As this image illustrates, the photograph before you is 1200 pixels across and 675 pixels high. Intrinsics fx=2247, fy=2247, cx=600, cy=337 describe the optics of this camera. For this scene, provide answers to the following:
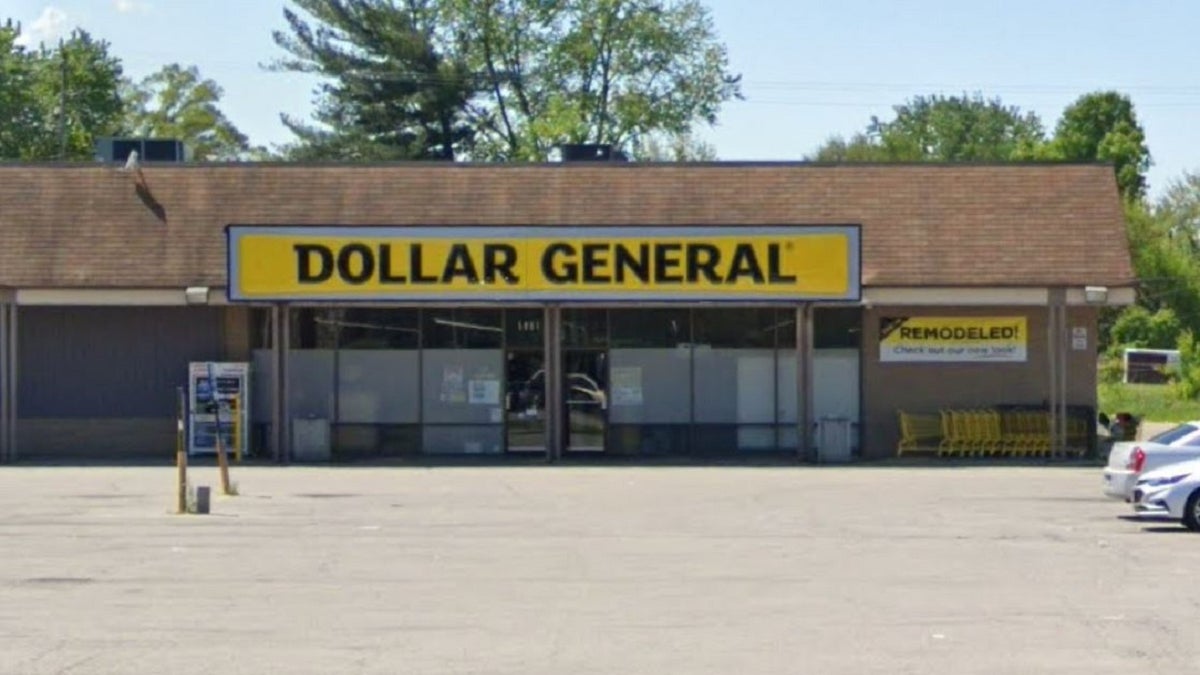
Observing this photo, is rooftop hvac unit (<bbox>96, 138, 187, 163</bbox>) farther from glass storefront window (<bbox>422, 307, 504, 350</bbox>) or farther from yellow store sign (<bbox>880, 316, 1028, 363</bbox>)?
yellow store sign (<bbox>880, 316, 1028, 363</bbox>)

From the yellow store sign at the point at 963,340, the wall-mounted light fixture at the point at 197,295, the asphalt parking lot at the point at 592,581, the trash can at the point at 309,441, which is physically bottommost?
the asphalt parking lot at the point at 592,581

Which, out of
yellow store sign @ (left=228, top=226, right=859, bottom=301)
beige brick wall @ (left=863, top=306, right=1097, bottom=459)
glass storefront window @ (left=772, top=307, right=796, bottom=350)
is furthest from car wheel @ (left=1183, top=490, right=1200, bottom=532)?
glass storefront window @ (left=772, top=307, right=796, bottom=350)

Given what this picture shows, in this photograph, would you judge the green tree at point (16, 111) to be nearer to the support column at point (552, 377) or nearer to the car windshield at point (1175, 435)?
the support column at point (552, 377)

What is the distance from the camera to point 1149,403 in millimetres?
68312

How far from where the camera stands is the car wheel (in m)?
26.0

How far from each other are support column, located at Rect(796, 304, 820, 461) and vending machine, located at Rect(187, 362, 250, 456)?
10030mm

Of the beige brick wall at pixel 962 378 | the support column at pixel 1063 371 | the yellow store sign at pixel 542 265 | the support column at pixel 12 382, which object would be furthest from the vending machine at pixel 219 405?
the support column at pixel 1063 371

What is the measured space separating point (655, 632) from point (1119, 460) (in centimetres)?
1370

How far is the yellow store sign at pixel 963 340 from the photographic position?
41.5 meters

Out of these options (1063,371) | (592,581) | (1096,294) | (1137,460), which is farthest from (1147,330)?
(592,581)

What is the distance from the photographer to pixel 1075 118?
370 ft

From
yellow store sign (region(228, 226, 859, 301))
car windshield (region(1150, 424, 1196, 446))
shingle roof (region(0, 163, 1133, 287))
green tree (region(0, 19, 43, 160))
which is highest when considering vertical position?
green tree (region(0, 19, 43, 160))

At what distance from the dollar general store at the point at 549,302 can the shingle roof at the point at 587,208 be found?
0.05 metres

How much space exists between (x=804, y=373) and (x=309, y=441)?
902 cm
